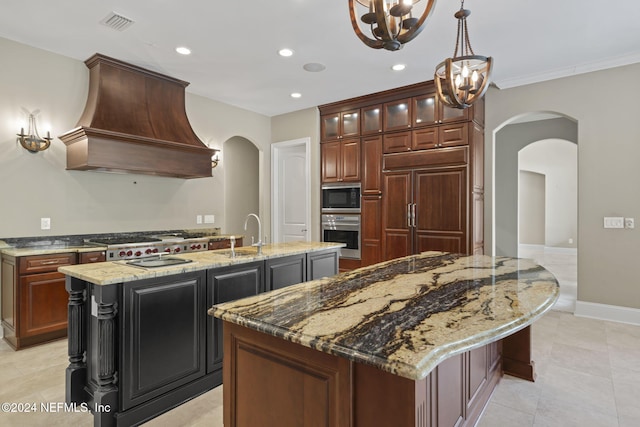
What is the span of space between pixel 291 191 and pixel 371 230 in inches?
68.3

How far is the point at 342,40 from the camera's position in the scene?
140 inches

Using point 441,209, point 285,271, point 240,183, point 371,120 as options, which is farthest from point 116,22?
point 441,209

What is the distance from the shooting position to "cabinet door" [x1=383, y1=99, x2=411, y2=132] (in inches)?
194

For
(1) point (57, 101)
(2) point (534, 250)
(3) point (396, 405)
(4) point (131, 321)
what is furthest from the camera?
(2) point (534, 250)

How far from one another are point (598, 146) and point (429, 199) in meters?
1.96

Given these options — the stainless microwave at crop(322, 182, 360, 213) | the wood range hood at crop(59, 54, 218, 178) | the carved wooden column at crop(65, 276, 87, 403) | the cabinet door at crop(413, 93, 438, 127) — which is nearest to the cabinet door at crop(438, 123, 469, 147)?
the cabinet door at crop(413, 93, 438, 127)

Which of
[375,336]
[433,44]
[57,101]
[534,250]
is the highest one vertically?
[433,44]

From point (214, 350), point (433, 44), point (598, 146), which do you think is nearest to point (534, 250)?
point (598, 146)

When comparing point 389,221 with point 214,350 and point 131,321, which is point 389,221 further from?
point 131,321

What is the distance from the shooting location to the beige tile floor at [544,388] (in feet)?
6.96

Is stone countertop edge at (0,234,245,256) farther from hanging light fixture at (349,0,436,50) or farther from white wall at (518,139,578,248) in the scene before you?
white wall at (518,139,578,248)

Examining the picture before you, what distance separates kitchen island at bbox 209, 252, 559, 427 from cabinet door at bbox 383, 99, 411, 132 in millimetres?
3414

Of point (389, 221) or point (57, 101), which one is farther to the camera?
point (389, 221)

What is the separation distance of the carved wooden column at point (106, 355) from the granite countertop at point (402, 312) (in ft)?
3.07
